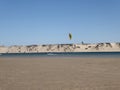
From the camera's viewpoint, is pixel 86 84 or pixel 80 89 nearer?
pixel 80 89

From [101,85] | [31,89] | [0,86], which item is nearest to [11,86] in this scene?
[0,86]

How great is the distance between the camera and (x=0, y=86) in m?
16.0

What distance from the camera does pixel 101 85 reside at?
1596 centimetres

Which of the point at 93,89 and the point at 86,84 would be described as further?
the point at 86,84

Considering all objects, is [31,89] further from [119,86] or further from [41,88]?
[119,86]

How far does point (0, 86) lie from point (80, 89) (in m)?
5.11

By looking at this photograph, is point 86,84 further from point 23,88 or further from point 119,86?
point 23,88

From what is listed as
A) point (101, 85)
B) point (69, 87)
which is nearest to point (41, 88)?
point (69, 87)

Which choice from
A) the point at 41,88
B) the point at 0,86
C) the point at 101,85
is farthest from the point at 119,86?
the point at 0,86

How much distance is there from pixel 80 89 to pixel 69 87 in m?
0.92

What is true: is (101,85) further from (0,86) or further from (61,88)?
(0,86)

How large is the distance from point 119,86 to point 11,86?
673 centimetres

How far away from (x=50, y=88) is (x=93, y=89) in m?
2.57

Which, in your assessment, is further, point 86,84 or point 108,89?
point 86,84
